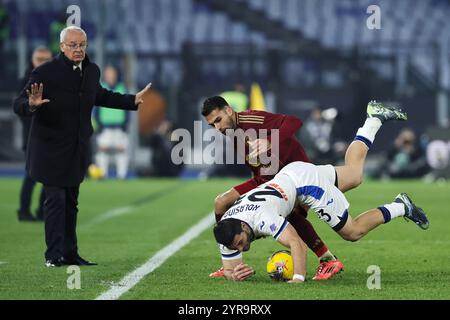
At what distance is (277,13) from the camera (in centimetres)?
3394

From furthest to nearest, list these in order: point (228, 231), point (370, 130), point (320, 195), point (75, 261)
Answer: point (75, 261) → point (370, 130) → point (320, 195) → point (228, 231)

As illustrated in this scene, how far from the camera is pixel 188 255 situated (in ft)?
37.4

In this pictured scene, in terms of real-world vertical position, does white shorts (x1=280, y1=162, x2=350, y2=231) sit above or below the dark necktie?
below

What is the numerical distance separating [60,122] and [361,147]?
255 centimetres

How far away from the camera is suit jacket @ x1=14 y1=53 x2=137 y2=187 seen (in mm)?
10414

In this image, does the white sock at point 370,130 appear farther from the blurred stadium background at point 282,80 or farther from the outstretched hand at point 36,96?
the blurred stadium background at point 282,80

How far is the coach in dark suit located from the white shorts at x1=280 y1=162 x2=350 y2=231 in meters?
2.03

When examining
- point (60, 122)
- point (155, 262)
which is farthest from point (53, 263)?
point (60, 122)

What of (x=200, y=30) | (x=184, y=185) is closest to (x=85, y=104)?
(x=184, y=185)

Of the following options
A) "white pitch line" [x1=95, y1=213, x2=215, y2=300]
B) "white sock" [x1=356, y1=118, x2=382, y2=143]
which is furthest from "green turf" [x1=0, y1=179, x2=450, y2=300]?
"white sock" [x1=356, y1=118, x2=382, y2=143]

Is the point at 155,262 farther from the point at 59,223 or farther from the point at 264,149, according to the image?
the point at 264,149

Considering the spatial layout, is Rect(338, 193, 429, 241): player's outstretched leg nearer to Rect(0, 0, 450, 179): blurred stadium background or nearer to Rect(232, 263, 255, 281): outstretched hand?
Rect(232, 263, 255, 281): outstretched hand

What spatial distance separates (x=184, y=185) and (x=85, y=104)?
1284 centimetres
